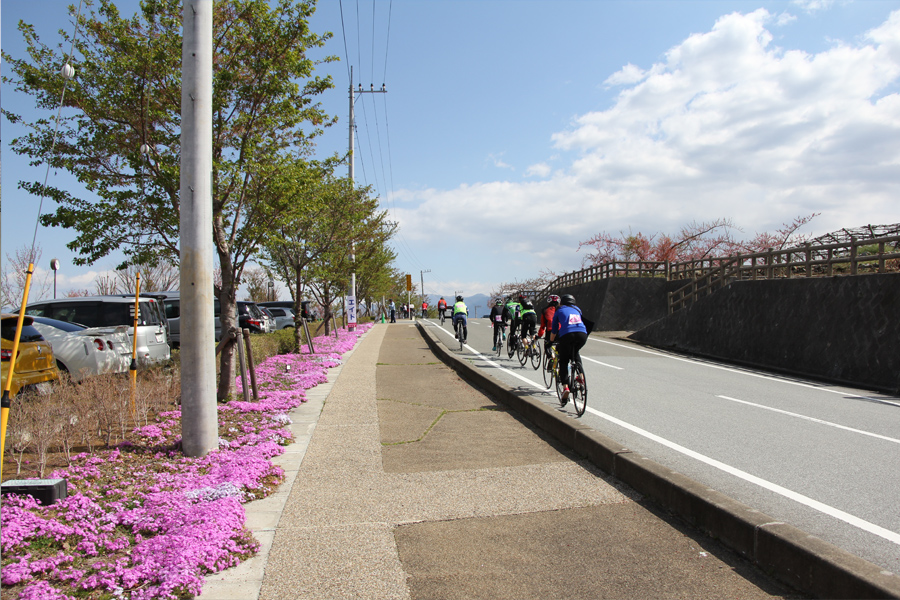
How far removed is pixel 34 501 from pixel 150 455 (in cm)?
158

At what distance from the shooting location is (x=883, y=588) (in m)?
2.89

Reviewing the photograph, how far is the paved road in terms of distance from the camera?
4578mm

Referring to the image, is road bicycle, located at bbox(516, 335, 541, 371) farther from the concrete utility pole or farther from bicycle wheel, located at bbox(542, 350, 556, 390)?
the concrete utility pole

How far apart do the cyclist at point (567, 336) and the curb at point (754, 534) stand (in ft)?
8.86

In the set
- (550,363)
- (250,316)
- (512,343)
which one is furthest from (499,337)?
(250,316)

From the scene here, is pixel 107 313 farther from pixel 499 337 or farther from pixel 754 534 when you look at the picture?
pixel 754 534

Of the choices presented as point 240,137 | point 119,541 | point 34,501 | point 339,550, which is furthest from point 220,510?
point 240,137

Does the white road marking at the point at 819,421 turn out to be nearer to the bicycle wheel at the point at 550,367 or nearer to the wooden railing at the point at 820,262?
the bicycle wheel at the point at 550,367

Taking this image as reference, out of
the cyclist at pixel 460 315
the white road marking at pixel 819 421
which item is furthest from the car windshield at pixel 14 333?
the cyclist at pixel 460 315

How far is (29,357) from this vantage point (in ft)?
24.5

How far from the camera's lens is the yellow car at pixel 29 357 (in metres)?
7.21

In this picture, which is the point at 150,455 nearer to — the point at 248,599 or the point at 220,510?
the point at 220,510

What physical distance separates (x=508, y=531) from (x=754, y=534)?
156 centimetres

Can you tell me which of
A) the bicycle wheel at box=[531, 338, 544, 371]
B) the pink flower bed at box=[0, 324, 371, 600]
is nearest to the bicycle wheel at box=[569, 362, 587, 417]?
the pink flower bed at box=[0, 324, 371, 600]
